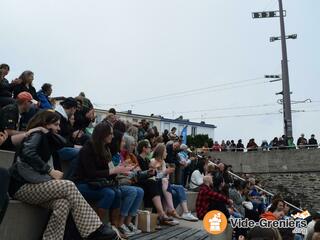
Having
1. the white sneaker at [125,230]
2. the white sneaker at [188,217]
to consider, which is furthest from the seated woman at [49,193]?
the white sneaker at [188,217]

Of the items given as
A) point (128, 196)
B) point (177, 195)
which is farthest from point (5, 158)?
point (177, 195)

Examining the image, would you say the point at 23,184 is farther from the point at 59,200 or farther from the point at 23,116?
the point at 23,116

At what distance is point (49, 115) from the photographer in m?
5.44

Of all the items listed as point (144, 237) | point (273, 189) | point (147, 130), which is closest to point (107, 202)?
point (144, 237)

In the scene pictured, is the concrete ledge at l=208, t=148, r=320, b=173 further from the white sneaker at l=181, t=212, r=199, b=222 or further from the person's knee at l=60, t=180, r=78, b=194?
the person's knee at l=60, t=180, r=78, b=194

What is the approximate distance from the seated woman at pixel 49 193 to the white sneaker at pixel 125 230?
1485 millimetres

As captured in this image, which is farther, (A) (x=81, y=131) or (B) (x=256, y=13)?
(B) (x=256, y=13)

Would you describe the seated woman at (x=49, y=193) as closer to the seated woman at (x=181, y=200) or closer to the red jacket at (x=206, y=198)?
the red jacket at (x=206, y=198)

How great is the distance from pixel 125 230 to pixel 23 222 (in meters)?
1.86

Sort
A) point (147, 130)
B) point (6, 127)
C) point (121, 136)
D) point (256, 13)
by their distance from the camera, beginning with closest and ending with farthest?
point (6, 127)
point (121, 136)
point (147, 130)
point (256, 13)

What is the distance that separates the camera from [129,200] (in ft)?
22.1

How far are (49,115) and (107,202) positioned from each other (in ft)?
4.67

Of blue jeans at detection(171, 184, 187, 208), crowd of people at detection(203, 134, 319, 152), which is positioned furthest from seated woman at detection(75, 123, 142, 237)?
crowd of people at detection(203, 134, 319, 152)

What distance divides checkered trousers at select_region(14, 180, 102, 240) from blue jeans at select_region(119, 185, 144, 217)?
1568mm
